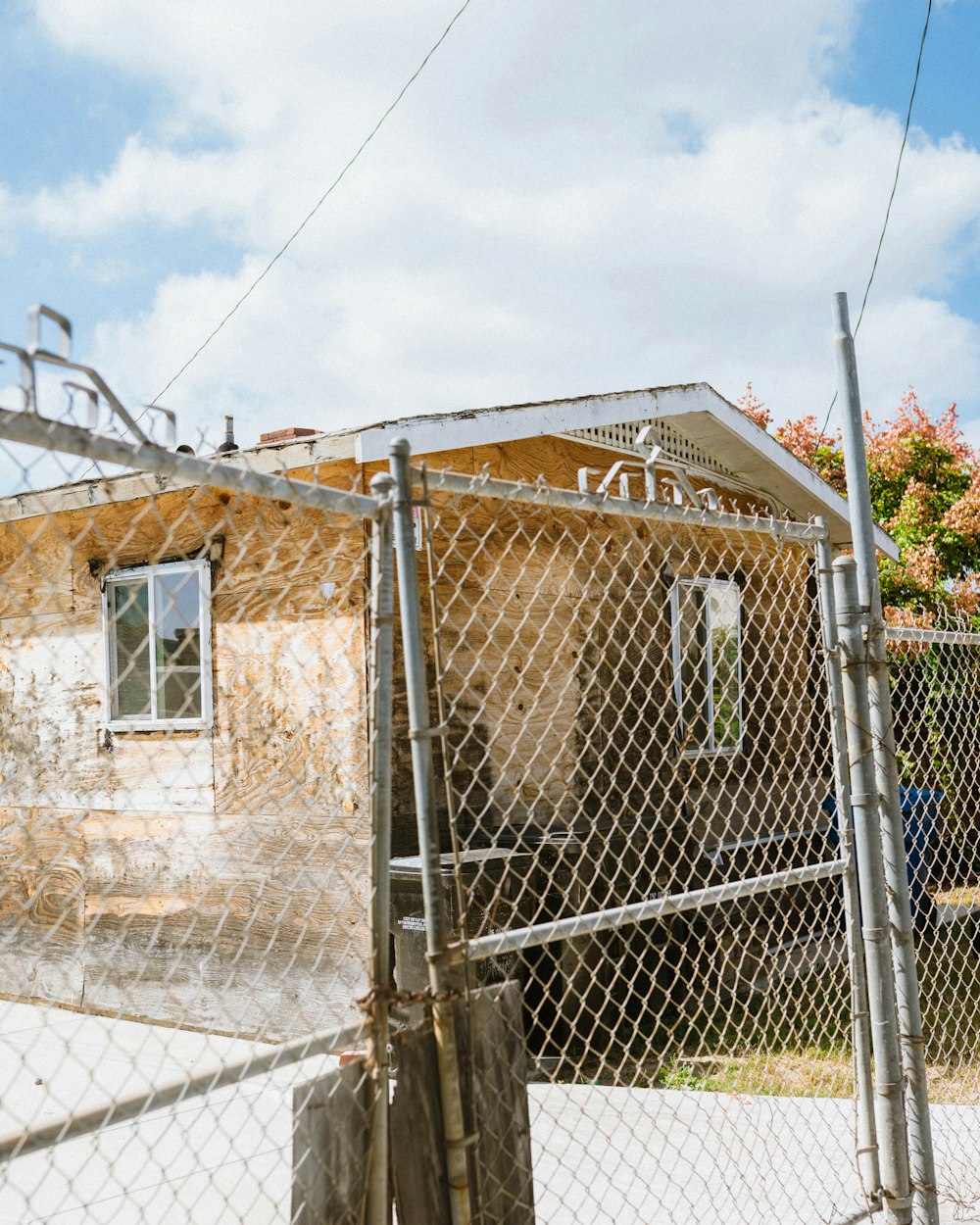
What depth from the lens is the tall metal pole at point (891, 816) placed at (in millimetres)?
3254

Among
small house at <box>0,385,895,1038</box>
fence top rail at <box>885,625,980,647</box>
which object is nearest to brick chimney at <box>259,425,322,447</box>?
small house at <box>0,385,895,1038</box>

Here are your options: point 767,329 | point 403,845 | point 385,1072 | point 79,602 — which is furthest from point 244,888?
point 767,329

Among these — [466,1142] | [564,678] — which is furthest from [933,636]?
[564,678]

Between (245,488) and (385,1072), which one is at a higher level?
(245,488)

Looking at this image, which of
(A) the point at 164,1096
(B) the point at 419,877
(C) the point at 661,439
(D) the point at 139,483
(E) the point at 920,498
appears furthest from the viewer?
(E) the point at 920,498

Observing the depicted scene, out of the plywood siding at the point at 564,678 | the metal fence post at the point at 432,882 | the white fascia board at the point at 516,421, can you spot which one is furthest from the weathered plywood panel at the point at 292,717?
the metal fence post at the point at 432,882

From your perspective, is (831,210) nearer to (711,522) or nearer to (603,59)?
(603,59)

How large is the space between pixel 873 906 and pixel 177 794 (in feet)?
17.9

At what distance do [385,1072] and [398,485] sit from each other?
1202 mm

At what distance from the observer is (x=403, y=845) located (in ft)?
21.8

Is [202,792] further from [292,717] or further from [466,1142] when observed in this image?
[466,1142]

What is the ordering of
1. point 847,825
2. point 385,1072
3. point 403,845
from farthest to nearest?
point 403,845 < point 847,825 < point 385,1072

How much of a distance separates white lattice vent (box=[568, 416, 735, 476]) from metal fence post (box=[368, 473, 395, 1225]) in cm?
560

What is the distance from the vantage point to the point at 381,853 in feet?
7.23
